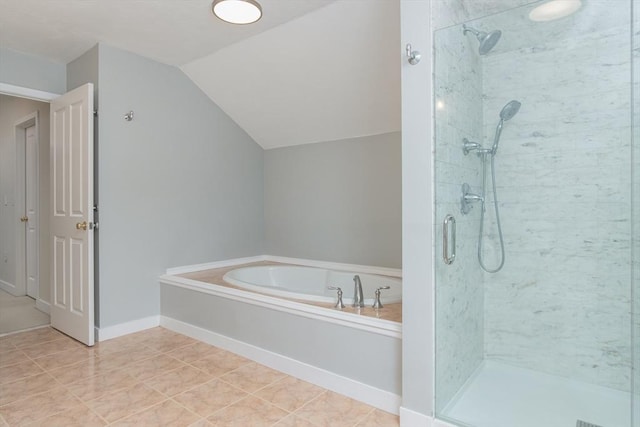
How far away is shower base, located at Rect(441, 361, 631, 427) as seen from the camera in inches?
71.9

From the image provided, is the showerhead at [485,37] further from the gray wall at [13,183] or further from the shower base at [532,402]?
the gray wall at [13,183]

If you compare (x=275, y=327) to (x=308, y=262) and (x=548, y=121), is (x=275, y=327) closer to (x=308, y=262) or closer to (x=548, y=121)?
(x=308, y=262)

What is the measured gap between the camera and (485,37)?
7.04 ft

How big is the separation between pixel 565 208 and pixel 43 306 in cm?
476

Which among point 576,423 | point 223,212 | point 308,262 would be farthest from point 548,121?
point 223,212

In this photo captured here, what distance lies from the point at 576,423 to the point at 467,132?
5.08 ft

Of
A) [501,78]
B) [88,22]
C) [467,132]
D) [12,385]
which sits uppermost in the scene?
[88,22]

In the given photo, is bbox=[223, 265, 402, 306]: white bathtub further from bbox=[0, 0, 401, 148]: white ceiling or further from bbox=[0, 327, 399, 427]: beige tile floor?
bbox=[0, 0, 401, 148]: white ceiling

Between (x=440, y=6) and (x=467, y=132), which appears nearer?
(x=440, y=6)

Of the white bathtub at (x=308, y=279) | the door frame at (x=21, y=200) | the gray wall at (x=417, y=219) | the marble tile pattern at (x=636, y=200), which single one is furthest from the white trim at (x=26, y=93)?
the marble tile pattern at (x=636, y=200)

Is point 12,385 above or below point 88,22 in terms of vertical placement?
below

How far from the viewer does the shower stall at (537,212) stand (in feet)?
6.21

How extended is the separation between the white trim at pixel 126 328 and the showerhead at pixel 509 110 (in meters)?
3.20

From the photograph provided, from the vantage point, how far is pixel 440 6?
1809 mm
